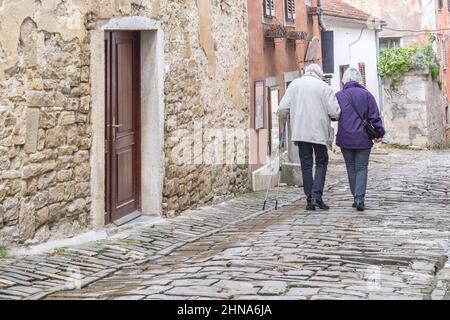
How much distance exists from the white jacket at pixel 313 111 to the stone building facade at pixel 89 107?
4.04 ft

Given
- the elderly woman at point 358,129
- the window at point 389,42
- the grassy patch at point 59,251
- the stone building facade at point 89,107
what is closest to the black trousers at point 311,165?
the elderly woman at point 358,129

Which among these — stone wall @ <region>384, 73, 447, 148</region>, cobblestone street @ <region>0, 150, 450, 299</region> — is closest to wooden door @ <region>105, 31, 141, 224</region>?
cobblestone street @ <region>0, 150, 450, 299</region>

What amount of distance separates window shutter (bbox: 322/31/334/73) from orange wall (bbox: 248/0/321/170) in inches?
78.7

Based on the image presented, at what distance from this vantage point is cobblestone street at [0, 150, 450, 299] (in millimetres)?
5539

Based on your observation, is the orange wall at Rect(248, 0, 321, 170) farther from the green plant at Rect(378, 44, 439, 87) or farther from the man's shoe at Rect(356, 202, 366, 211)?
the green plant at Rect(378, 44, 439, 87)

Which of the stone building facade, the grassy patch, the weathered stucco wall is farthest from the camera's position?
the weathered stucco wall

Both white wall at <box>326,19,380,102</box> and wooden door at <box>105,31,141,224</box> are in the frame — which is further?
white wall at <box>326,19,380,102</box>

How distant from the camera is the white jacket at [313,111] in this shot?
978 centimetres

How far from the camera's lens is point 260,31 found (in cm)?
1365

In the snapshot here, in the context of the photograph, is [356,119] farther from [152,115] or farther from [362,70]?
[362,70]

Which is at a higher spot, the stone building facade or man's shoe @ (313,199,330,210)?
the stone building facade
